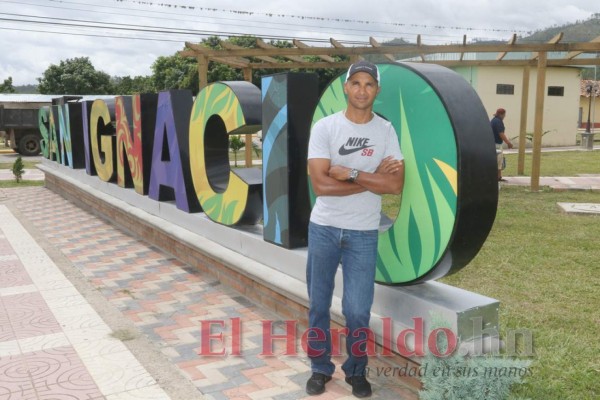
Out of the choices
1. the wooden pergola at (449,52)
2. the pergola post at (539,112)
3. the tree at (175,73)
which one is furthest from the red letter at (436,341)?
the tree at (175,73)

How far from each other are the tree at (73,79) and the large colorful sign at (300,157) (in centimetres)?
4993

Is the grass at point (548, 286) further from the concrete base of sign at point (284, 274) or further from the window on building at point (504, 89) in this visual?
→ the window on building at point (504, 89)

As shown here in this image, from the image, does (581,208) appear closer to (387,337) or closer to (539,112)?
(539,112)

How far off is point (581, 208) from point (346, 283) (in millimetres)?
7403

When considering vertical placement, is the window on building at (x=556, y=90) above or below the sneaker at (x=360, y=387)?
above

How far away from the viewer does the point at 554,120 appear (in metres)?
30.4

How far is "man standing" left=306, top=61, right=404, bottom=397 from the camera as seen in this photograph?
3295 mm

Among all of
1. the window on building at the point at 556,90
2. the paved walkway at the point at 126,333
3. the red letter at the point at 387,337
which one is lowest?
the paved walkway at the point at 126,333

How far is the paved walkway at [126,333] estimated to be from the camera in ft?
12.1

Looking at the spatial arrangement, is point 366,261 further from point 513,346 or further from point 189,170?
point 189,170

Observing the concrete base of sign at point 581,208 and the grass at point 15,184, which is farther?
the grass at point 15,184

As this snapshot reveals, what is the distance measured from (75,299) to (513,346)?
395cm

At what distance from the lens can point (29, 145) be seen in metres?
26.1

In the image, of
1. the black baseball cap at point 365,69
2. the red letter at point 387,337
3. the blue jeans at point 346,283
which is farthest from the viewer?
the red letter at point 387,337
